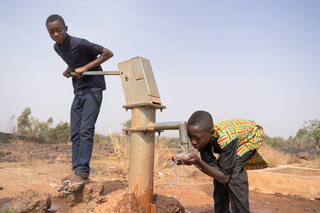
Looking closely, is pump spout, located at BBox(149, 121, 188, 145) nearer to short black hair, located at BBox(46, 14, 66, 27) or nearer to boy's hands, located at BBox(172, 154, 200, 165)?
boy's hands, located at BBox(172, 154, 200, 165)

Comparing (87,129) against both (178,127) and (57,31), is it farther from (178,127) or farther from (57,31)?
(178,127)

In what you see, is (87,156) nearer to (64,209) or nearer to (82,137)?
(82,137)

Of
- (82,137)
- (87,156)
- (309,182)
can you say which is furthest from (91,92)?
(309,182)

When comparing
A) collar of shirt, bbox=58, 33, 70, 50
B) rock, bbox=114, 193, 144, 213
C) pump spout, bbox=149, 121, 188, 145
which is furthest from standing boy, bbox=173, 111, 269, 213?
collar of shirt, bbox=58, 33, 70, 50

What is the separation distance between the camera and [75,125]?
2850 mm

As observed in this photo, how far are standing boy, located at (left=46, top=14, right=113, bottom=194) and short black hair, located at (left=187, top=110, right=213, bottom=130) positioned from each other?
4.26 feet

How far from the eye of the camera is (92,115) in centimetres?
275

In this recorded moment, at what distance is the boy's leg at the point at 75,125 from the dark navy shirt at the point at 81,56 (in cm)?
12

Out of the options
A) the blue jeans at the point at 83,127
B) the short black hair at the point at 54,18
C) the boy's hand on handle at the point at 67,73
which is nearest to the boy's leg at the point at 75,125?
the blue jeans at the point at 83,127

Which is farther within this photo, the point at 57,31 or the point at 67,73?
the point at 67,73

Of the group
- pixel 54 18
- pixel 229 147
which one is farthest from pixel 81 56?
pixel 229 147

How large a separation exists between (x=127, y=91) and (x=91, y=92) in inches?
41.1

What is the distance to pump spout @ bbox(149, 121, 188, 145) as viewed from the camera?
1.66 m

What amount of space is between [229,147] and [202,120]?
33 cm
